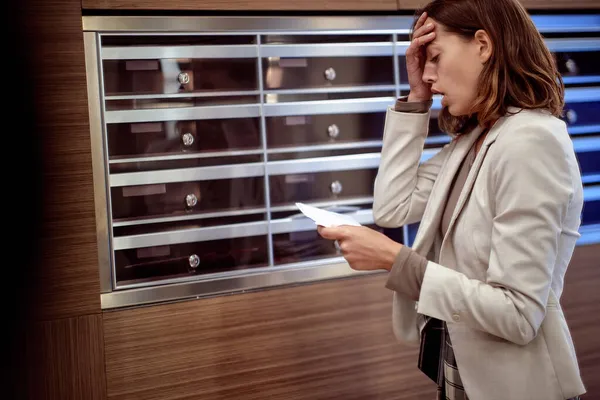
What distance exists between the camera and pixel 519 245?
1.06m

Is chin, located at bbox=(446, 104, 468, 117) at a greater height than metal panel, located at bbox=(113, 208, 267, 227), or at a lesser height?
greater

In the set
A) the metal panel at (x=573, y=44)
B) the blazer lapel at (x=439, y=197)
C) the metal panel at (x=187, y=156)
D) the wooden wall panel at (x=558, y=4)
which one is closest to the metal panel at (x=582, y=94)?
the metal panel at (x=573, y=44)

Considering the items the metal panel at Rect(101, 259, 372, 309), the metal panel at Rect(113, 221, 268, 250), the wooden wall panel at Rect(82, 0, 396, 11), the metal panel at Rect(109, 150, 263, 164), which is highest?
the wooden wall panel at Rect(82, 0, 396, 11)

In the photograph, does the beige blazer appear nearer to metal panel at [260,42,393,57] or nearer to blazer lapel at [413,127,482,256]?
blazer lapel at [413,127,482,256]

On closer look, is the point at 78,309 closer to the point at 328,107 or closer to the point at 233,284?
the point at 233,284

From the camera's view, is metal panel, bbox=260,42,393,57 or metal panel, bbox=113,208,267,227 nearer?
metal panel, bbox=113,208,267,227

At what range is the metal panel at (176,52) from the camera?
1815 millimetres

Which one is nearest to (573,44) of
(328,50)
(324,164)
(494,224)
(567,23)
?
(567,23)

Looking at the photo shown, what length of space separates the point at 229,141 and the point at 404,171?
730 mm

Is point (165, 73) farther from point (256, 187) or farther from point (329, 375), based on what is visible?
point (329, 375)

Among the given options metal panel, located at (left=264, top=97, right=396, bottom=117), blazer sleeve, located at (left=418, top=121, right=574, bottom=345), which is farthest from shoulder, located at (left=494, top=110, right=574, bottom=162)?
metal panel, located at (left=264, top=97, right=396, bottom=117)

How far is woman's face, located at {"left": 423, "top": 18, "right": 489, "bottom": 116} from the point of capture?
118cm

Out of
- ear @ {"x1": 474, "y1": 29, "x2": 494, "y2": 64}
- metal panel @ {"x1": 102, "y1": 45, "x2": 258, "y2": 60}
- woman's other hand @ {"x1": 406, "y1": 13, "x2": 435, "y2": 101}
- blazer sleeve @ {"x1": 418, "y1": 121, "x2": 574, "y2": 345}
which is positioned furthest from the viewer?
metal panel @ {"x1": 102, "y1": 45, "x2": 258, "y2": 60}

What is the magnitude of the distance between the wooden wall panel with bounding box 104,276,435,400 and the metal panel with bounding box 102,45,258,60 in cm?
70
